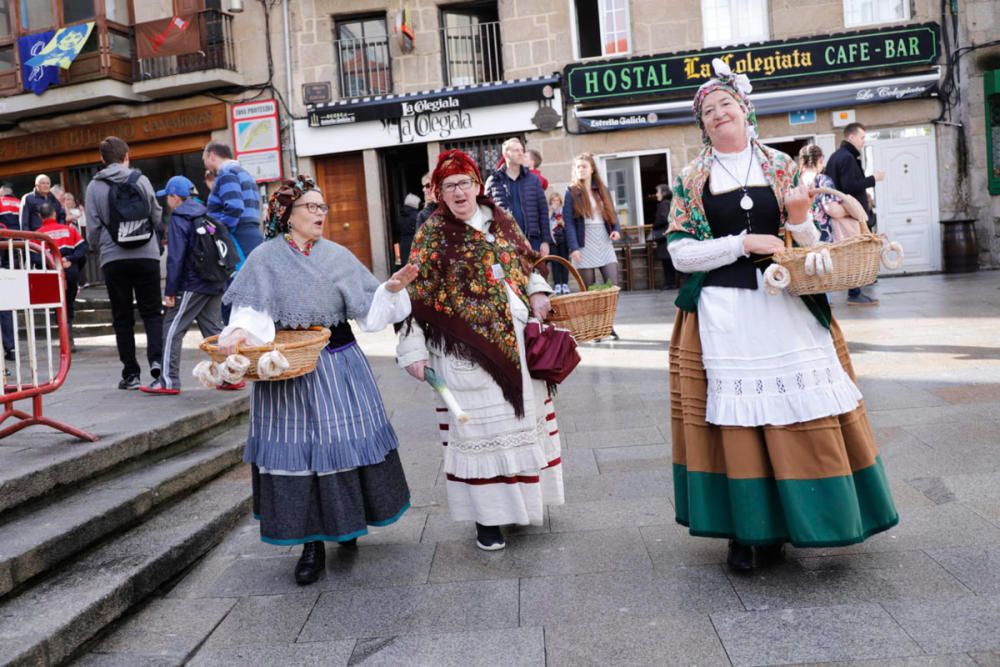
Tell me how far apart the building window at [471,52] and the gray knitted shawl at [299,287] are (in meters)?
15.0

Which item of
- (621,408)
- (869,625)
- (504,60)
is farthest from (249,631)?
(504,60)

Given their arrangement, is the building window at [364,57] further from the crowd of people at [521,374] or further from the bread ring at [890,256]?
the bread ring at [890,256]

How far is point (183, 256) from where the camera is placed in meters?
7.27

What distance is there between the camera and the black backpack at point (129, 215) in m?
A: 7.32

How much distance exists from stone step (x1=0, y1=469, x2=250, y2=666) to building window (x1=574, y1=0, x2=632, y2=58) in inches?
576

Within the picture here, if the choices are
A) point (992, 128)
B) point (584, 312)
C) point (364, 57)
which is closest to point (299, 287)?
point (584, 312)

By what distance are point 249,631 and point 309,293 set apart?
1413mm

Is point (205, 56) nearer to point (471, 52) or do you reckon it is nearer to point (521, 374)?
point (471, 52)

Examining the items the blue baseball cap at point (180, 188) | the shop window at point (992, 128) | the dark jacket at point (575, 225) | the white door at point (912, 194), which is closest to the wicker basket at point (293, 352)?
the blue baseball cap at point (180, 188)

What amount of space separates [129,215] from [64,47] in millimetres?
13322

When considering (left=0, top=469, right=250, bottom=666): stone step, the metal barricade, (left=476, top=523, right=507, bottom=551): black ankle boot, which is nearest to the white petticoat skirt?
(left=476, top=523, right=507, bottom=551): black ankle boot

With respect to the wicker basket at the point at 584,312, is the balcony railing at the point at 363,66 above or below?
above

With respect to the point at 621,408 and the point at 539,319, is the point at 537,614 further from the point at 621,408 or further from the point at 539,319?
the point at 621,408

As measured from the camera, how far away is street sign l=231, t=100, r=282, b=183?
61.8ft
